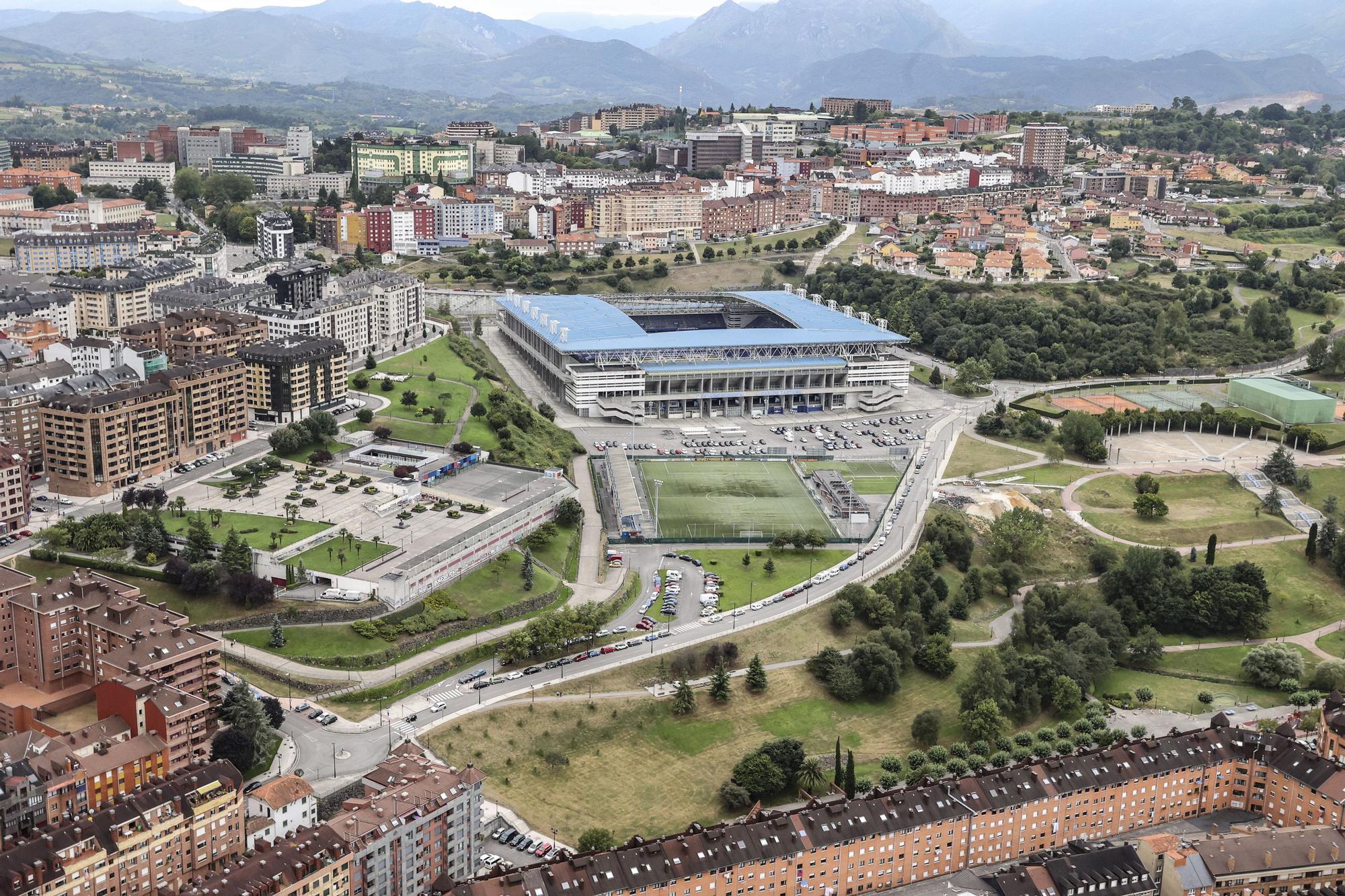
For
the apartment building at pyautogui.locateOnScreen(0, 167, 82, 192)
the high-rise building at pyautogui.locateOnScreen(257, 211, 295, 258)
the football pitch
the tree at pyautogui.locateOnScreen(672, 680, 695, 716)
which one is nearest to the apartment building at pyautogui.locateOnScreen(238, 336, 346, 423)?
the football pitch

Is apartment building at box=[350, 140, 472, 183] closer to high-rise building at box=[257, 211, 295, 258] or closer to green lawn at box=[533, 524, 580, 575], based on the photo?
high-rise building at box=[257, 211, 295, 258]

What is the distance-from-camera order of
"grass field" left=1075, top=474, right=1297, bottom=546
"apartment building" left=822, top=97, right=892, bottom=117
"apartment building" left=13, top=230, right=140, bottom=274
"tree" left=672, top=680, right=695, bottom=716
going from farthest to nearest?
"apartment building" left=822, top=97, right=892, bottom=117, "apartment building" left=13, top=230, right=140, bottom=274, "grass field" left=1075, top=474, right=1297, bottom=546, "tree" left=672, top=680, right=695, bottom=716

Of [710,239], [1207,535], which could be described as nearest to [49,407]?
[1207,535]

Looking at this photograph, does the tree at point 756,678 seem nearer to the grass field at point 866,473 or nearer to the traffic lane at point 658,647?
the traffic lane at point 658,647

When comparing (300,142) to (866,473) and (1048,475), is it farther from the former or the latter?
(1048,475)

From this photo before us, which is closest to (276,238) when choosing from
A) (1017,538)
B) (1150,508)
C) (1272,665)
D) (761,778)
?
(1017,538)
